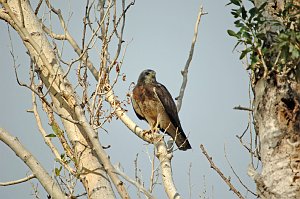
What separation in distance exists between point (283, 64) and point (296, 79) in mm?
118

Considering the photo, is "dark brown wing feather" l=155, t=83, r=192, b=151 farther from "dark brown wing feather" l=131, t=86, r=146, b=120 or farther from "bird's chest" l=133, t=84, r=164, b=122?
"dark brown wing feather" l=131, t=86, r=146, b=120

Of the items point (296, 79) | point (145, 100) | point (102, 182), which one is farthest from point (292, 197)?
point (145, 100)

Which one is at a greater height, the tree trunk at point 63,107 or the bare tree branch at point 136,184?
the tree trunk at point 63,107

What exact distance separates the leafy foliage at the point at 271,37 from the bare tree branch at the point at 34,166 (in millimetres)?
1520

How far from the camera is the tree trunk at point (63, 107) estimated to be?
3.35m

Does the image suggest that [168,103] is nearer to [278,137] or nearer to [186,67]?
[186,67]

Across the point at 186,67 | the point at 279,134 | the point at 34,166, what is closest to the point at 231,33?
A: the point at 279,134

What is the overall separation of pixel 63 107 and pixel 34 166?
→ 0.55 metres

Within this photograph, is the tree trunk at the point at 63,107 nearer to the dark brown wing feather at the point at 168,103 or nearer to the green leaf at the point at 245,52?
the green leaf at the point at 245,52

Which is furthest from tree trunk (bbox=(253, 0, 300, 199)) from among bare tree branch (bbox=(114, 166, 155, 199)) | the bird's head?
the bird's head

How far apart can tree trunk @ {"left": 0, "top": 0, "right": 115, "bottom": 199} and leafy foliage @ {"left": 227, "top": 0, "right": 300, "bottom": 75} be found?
1.37m

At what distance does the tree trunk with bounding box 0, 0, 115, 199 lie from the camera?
3354 millimetres

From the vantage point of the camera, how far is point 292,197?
235 centimetres

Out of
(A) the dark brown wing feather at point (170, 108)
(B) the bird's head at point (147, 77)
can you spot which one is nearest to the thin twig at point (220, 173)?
(A) the dark brown wing feather at point (170, 108)
